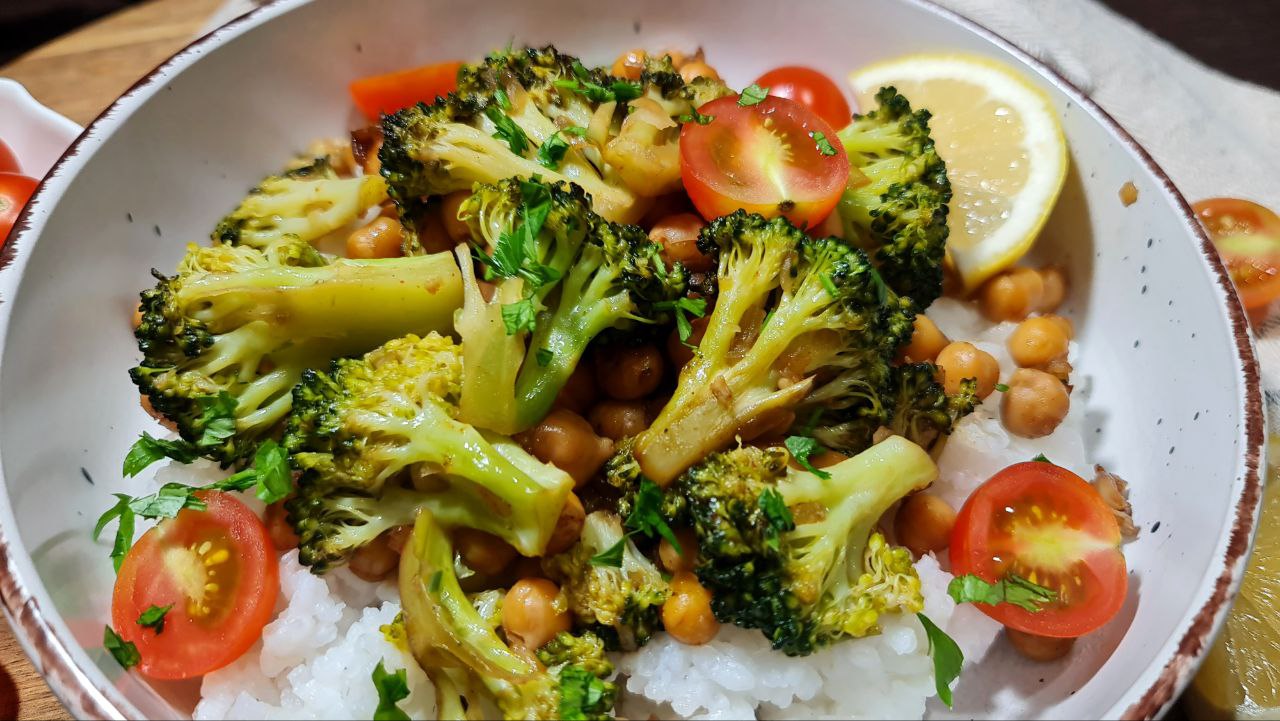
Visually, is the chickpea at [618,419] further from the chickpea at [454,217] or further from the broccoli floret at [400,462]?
the chickpea at [454,217]

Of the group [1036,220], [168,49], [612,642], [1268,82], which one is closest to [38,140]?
[168,49]

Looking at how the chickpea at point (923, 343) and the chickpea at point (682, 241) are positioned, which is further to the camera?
the chickpea at point (923, 343)

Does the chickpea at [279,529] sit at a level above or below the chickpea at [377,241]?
below

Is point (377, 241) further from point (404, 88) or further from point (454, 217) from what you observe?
point (404, 88)

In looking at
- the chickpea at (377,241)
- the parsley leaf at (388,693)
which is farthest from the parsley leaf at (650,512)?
the chickpea at (377,241)

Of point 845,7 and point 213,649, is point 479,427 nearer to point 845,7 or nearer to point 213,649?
point 213,649

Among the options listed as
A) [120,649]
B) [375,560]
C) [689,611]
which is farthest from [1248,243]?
[120,649]
